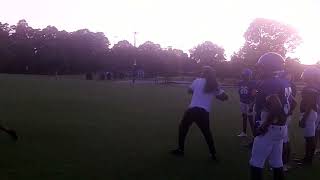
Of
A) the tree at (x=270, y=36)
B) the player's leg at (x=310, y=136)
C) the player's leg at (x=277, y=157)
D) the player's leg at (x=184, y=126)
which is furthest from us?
the tree at (x=270, y=36)

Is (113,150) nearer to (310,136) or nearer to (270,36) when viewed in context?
(310,136)

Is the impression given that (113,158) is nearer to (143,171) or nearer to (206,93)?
(143,171)

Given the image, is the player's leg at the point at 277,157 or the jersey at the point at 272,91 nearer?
the jersey at the point at 272,91

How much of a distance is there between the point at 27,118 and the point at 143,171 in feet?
28.4

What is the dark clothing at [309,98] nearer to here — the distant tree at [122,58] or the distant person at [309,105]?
the distant person at [309,105]

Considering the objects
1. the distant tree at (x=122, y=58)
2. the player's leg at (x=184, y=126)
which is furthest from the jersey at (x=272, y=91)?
the distant tree at (x=122, y=58)

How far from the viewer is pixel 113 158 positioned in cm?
1055

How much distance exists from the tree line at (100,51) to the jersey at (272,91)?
9124 centimetres

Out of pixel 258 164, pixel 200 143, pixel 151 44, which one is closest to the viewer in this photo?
pixel 258 164

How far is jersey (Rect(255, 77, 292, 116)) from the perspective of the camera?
6.61m

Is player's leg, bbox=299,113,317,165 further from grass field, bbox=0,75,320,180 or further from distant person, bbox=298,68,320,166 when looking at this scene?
grass field, bbox=0,75,320,180

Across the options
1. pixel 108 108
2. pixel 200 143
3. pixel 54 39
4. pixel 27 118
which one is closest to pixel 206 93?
pixel 200 143

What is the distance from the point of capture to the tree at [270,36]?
104562 mm

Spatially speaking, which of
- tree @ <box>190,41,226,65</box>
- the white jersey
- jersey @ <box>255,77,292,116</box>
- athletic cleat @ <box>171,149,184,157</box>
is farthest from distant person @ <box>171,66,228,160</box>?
tree @ <box>190,41,226,65</box>
